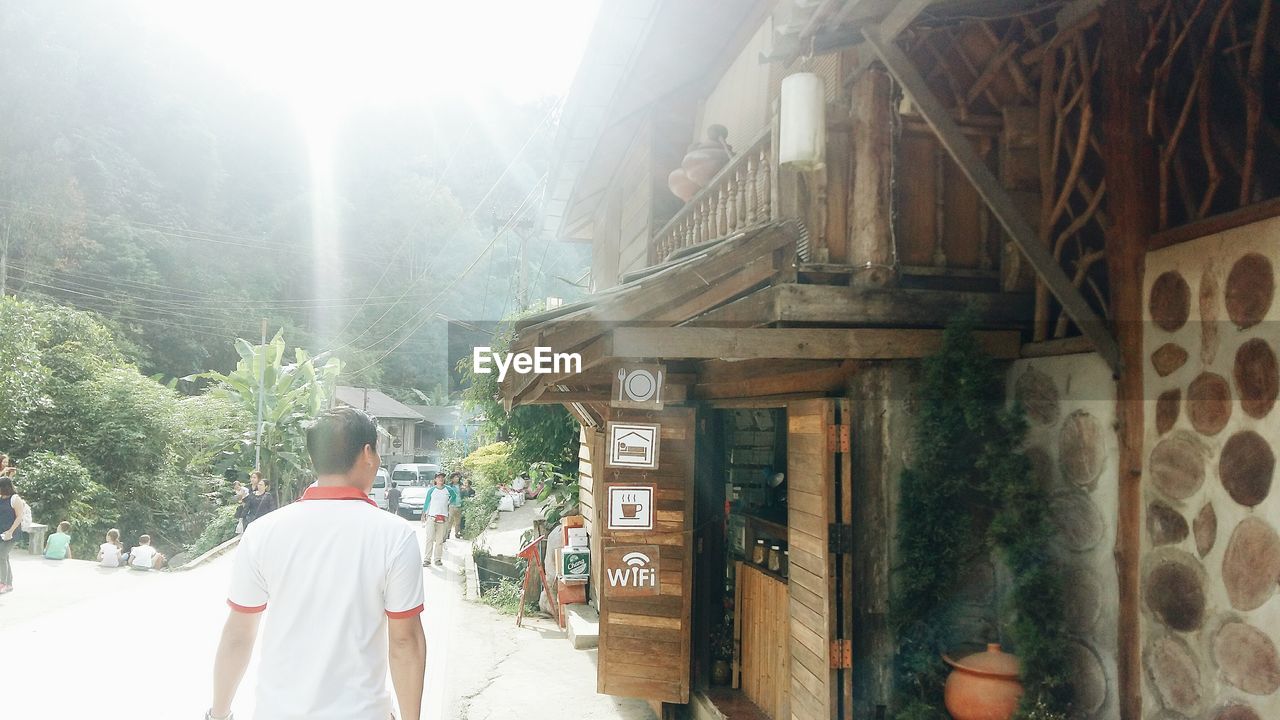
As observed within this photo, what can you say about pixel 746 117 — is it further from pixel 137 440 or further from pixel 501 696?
pixel 137 440

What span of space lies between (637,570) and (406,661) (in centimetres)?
459

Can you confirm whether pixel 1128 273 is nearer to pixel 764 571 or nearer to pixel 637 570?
pixel 764 571

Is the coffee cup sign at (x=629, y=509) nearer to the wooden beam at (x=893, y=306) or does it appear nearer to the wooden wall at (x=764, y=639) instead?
the wooden wall at (x=764, y=639)

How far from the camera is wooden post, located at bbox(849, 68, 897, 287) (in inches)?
202

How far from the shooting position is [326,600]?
9.33 ft

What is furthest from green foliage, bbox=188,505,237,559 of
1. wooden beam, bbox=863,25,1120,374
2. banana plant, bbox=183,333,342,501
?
wooden beam, bbox=863,25,1120,374

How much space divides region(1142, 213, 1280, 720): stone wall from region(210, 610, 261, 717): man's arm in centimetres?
374

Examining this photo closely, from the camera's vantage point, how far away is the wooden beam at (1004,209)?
4191 mm

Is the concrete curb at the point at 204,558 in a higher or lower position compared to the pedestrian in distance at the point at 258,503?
lower

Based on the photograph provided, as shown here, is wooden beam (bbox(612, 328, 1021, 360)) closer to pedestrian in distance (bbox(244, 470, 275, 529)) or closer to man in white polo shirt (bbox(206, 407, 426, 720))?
man in white polo shirt (bbox(206, 407, 426, 720))

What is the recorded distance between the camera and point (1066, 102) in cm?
482

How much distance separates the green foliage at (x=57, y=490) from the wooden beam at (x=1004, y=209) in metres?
25.1

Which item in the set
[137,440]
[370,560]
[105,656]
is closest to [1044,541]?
[370,560]

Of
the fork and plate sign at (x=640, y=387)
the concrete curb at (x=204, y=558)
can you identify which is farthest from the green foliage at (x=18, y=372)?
the fork and plate sign at (x=640, y=387)
